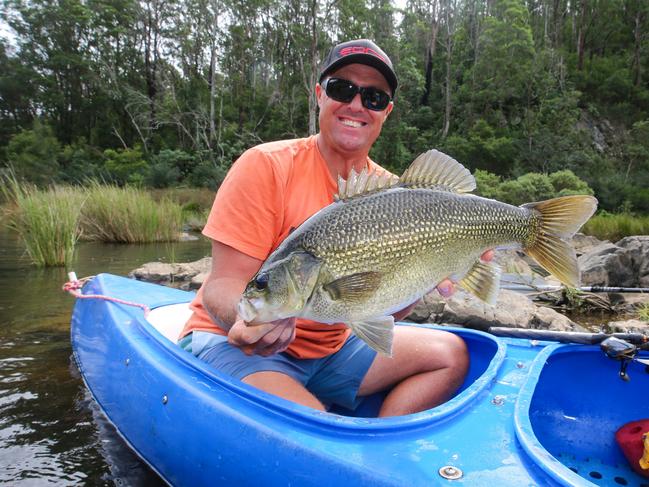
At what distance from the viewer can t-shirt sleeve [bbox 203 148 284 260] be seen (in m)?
2.58

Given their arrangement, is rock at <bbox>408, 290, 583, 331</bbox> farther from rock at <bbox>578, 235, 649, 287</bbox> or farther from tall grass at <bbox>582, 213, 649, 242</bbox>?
tall grass at <bbox>582, 213, 649, 242</bbox>

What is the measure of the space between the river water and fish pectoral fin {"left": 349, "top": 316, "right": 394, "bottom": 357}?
2102mm

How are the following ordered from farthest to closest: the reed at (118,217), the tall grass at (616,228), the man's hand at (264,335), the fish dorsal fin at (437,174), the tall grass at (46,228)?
the tall grass at (616,228) → the reed at (118,217) → the tall grass at (46,228) → the fish dorsal fin at (437,174) → the man's hand at (264,335)

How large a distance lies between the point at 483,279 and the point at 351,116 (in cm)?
124

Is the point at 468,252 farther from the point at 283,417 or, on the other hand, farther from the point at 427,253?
the point at 283,417

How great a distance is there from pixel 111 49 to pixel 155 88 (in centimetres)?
558

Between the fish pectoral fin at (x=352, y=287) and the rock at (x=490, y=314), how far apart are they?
183 inches

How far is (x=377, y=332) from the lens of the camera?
6.73 ft

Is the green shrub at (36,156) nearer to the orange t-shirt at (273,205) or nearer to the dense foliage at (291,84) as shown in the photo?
the dense foliage at (291,84)

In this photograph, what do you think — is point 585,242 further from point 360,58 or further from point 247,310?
point 247,310

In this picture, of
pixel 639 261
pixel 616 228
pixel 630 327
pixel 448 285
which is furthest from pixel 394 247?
pixel 616 228

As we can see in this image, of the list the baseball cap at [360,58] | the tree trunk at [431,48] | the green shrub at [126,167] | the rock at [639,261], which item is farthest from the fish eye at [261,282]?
the tree trunk at [431,48]

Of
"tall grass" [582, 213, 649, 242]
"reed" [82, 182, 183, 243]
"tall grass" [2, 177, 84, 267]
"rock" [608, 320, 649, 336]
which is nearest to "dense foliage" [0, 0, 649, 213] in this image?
"tall grass" [582, 213, 649, 242]

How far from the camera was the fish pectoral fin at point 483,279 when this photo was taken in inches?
99.7
